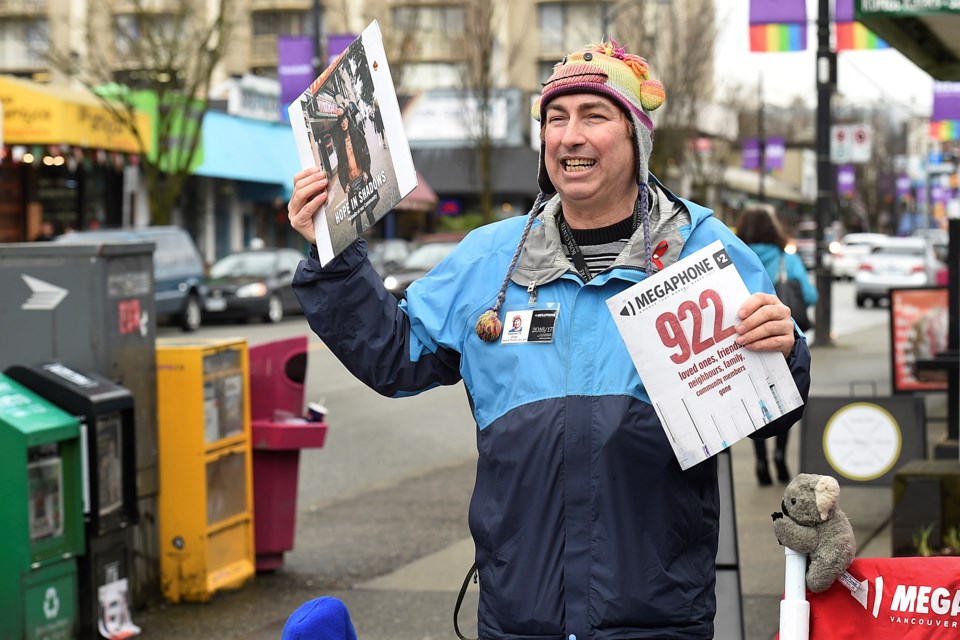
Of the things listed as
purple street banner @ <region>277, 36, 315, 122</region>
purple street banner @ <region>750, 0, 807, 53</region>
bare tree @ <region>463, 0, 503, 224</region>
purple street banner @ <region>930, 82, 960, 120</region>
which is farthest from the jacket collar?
bare tree @ <region>463, 0, 503, 224</region>

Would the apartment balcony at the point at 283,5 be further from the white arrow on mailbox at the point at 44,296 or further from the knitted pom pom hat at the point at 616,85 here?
the knitted pom pom hat at the point at 616,85

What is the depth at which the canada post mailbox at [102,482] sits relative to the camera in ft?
19.4

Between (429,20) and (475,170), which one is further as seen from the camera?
(429,20)

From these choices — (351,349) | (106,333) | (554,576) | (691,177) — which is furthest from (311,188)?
(691,177)

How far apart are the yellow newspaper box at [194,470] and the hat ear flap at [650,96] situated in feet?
13.4

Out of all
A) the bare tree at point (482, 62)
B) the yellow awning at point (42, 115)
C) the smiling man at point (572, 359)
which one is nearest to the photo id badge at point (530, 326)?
the smiling man at point (572, 359)

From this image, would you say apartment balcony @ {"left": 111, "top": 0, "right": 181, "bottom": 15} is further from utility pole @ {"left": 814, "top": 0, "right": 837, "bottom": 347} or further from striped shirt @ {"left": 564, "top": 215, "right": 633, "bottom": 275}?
striped shirt @ {"left": 564, "top": 215, "right": 633, "bottom": 275}

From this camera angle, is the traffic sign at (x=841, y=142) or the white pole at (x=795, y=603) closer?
the white pole at (x=795, y=603)

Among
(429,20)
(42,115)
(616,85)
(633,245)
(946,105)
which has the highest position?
(429,20)

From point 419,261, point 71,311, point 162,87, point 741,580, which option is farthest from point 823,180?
point 162,87

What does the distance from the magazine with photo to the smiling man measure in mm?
55

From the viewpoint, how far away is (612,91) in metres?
2.96

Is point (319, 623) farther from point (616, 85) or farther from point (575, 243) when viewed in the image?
point (616, 85)

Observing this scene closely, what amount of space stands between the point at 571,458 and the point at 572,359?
0.20 m
